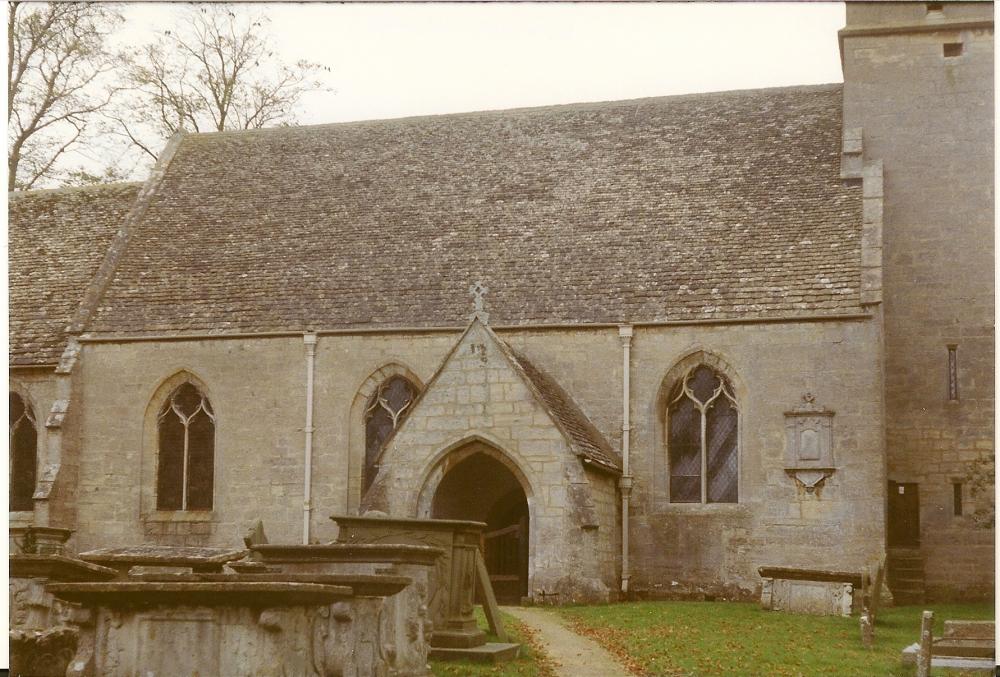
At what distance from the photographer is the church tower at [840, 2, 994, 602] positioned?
2403 cm

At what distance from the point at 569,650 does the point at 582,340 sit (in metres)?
9.31

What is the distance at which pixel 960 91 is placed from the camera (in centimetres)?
2570

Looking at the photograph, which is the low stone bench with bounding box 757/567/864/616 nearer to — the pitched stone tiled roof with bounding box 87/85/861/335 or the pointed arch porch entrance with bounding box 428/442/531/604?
the pointed arch porch entrance with bounding box 428/442/531/604

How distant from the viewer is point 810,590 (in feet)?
68.6

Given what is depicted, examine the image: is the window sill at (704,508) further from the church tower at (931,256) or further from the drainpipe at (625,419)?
the church tower at (931,256)

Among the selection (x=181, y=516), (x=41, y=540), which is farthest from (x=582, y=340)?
(x=41, y=540)

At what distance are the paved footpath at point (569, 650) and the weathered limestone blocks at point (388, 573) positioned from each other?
1.69 metres

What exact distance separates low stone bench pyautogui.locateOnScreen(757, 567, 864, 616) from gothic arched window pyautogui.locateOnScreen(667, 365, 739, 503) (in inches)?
128

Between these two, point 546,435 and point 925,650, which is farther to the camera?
point 546,435

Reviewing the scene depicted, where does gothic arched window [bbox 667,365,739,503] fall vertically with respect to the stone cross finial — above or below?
below

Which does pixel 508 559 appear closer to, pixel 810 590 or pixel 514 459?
pixel 514 459

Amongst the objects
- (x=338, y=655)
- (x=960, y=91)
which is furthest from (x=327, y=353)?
(x=338, y=655)

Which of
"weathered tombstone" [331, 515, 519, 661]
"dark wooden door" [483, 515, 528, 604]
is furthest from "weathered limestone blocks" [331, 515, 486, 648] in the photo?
"dark wooden door" [483, 515, 528, 604]

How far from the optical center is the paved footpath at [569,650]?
15.0 metres
